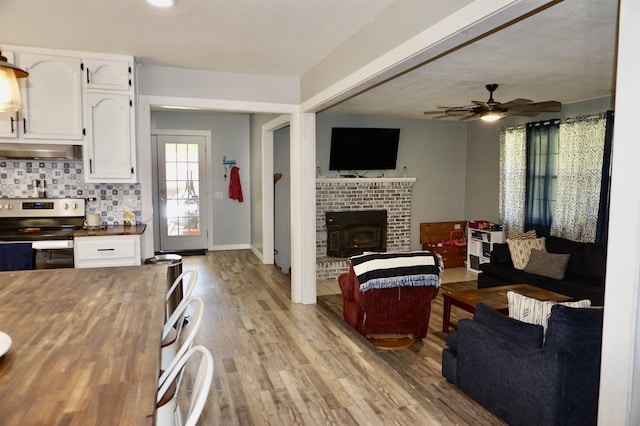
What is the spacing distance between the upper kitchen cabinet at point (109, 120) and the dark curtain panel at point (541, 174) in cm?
518

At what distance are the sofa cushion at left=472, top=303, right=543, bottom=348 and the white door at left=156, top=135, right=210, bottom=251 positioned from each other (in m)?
6.13

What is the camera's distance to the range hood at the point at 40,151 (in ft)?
12.6

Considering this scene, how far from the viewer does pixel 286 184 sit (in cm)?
649

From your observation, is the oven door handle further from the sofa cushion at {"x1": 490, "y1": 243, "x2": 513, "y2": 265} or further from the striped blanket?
the sofa cushion at {"x1": 490, "y1": 243, "x2": 513, "y2": 265}

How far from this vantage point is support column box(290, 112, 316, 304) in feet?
15.9

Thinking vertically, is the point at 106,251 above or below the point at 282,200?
below

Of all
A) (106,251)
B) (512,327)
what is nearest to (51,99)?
(106,251)

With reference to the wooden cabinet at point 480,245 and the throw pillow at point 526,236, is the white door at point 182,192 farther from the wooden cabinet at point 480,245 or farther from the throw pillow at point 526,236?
the throw pillow at point 526,236

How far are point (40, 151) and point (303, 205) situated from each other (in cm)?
254

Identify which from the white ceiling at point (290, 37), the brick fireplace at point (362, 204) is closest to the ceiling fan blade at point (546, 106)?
the white ceiling at point (290, 37)

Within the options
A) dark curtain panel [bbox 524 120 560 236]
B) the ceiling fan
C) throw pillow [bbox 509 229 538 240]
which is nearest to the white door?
the ceiling fan

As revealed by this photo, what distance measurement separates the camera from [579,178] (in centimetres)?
552

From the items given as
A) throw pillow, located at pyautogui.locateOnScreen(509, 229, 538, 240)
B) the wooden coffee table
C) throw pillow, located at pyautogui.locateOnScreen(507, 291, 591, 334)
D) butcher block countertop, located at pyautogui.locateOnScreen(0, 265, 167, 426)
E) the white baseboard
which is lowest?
the white baseboard

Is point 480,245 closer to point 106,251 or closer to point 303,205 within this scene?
point 303,205
